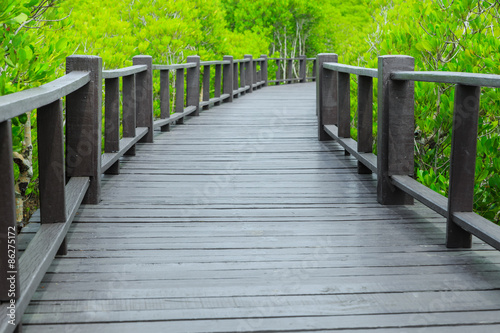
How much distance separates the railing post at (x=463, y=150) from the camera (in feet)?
10.5

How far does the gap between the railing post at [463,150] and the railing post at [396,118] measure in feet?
3.30

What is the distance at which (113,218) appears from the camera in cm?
405

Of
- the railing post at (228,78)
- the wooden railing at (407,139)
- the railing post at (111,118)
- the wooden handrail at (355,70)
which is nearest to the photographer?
the wooden railing at (407,139)

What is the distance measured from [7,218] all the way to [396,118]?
285cm

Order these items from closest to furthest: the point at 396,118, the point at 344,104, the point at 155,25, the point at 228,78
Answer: the point at 396,118 < the point at 344,104 < the point at 155,25 < the point at 228,78

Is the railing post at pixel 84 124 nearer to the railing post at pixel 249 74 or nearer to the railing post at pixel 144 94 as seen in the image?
the railing post at pixel 144 94

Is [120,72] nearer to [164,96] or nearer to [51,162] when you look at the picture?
[51,162]

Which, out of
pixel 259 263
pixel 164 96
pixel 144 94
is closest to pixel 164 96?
pixel 164 96

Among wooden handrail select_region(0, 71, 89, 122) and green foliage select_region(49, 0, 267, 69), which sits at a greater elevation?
green foliage select_region(49, 0, 267, 69)

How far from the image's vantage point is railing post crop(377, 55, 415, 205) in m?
4.31

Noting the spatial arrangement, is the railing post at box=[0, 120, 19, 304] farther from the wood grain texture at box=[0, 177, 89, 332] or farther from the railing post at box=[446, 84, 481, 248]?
the railing post at box=[446, 84, 481, 248]

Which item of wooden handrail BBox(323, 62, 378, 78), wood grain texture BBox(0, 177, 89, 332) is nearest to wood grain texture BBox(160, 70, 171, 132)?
wooden handrail BBox(323, 62, 378, 78)

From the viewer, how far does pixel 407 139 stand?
4.32 meters

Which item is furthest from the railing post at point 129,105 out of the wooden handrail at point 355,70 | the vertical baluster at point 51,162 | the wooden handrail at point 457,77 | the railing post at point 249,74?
the railing post at point 249,74
